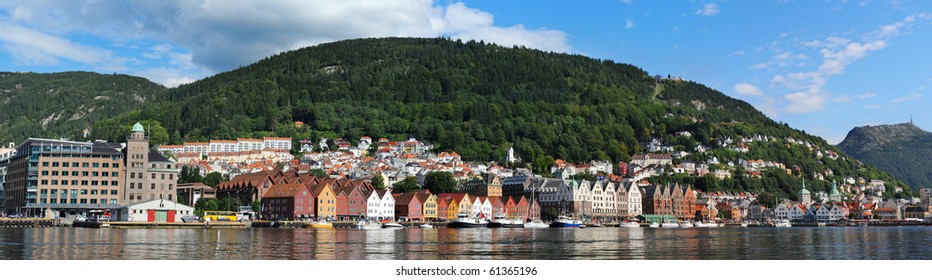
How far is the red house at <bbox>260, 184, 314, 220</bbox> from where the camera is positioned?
313ft

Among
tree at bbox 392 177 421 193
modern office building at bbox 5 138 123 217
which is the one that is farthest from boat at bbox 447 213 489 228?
modern office building at bbox 5 138 123 217

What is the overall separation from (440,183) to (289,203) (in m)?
30.5

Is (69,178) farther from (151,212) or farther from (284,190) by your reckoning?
(284,190)

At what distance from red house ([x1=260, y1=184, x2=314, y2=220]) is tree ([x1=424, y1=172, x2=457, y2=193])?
27.8m

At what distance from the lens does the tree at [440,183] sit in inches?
4820

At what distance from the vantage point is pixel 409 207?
4163 inches

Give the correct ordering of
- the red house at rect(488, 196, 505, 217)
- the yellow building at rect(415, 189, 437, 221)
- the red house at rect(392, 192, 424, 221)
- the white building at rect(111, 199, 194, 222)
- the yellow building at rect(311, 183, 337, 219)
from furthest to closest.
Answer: the red house at rect(488, 196, 505, 217), the yellow building at rect(415, 189, 437, 221), the red house at rect(392, 192, 424, 221), the yellow building at rect(311, 183, 337, 219), the white building at rect(111, 199, 194, 222)

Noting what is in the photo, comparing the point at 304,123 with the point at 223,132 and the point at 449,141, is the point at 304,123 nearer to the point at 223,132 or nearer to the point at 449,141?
the point at 223,132

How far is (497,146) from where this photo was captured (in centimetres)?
18800

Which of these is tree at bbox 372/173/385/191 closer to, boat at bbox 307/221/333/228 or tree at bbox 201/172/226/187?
tree at bbox 201/172/226/187

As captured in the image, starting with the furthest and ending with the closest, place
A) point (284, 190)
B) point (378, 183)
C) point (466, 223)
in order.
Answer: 1. point (378, 183)
2. point (284, 190)
3. point (466, 223)

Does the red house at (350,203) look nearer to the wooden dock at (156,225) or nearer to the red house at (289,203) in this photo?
the red house at (289,203)

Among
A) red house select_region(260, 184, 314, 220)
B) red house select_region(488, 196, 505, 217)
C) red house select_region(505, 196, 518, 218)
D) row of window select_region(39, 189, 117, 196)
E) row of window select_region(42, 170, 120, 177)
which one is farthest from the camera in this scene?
red house select_region(505, 196, 518, 218)

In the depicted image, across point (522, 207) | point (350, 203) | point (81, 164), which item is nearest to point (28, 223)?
point (81, 164)
